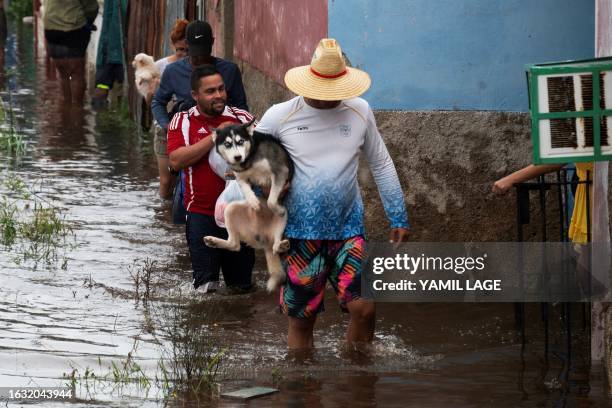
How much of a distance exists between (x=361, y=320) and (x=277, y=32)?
467 centimetres

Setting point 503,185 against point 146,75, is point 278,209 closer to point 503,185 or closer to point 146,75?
point 503,185

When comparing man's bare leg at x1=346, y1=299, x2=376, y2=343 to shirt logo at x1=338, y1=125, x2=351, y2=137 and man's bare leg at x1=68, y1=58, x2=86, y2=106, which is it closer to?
shirt logo at x1=338, y1=125, x2=351, y2=137

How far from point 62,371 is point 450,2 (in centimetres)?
378

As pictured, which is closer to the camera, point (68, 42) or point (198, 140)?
point (198, 140)

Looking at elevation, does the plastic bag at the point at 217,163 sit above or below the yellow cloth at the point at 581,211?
above

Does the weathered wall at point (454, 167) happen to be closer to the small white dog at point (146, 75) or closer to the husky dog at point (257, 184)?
the husky dog at point (257, 184)

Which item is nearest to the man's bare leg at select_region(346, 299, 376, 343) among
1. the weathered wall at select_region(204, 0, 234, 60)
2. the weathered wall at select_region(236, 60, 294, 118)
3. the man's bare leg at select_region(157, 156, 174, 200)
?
the weathered wall at select_region(236, 60, 294, 118)

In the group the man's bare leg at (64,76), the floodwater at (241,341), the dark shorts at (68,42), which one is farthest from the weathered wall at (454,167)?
the man's bare leg at (64,76)

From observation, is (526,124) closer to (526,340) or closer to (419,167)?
(419,167)

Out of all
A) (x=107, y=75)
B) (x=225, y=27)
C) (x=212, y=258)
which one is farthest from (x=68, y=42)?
(x=212, y=258)

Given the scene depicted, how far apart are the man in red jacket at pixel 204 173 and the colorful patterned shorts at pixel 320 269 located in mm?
1645

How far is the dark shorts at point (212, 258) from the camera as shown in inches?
353

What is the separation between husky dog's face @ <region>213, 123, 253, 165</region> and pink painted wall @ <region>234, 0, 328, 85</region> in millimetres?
2325

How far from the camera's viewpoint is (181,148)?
28.5ft
